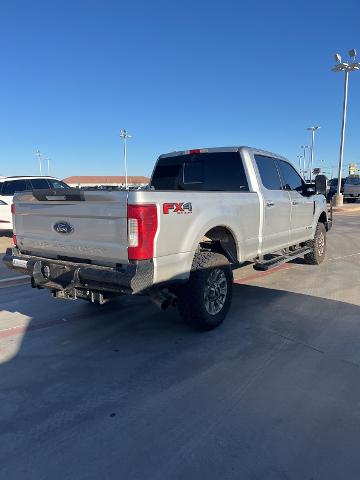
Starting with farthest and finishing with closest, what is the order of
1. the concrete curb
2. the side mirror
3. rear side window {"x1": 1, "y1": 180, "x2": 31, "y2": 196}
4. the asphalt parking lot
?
rear side window {"x1": 1, "y1": 180, "x2": 31, "y2": 196} → the side mirror → the concrete curb → the asphalt parking lot

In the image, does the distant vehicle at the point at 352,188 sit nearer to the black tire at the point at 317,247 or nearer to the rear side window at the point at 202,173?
the black tire at the point at 317,247

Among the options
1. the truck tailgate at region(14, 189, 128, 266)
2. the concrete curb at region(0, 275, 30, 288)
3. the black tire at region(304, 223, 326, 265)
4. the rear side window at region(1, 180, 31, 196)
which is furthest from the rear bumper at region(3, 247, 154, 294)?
the rear side window at region(1, 180, 31, 196)

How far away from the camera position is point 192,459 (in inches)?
97.3

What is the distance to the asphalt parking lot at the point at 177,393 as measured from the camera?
8.06 feet

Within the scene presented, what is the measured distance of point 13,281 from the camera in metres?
7.07

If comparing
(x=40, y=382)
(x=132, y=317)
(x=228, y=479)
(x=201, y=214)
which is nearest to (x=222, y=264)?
(x=201, y=214)

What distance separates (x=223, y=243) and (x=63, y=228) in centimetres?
191

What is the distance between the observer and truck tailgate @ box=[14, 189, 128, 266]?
366 cm

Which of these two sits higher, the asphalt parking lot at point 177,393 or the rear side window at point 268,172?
the rear side window at point 268,172

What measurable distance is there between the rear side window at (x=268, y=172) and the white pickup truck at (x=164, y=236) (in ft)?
0.07

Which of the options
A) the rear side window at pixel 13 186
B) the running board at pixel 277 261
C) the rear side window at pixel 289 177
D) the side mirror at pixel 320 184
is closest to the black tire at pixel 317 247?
the running board at pixel 277 261

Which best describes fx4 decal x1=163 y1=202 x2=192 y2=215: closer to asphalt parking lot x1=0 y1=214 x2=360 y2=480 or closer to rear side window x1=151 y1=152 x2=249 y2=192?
asphalt parking lot x1=0 y1=214 x2=360 y2=480

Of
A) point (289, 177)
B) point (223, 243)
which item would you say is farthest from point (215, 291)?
point (289, 177)

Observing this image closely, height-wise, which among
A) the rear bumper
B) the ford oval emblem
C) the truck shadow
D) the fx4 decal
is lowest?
the truck shadow
